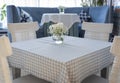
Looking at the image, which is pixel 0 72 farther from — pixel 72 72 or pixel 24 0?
pixel 24 0

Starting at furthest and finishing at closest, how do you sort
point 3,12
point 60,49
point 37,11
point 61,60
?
point 37,11, point 3,12, point 60,49, point 61,60

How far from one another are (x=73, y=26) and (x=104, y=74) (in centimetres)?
263

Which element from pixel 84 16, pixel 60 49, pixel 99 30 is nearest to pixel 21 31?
pixel 60 49

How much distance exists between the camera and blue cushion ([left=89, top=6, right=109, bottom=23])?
454 centimetres

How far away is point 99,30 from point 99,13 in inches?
106

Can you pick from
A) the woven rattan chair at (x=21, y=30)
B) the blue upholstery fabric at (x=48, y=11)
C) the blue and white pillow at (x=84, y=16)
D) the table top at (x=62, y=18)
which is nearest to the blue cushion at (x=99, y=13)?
the blue upholstery fabric at (x=48, y=11)

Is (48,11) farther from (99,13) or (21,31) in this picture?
(21,31)

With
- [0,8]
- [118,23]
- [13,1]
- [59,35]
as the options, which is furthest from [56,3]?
[59,35]

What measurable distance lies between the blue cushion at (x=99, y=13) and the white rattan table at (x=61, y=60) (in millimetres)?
2915

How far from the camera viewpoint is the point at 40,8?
5.24 m

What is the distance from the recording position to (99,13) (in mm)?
4832

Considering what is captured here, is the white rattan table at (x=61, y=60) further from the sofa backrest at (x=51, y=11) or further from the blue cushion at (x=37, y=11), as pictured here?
the blue cushion at (x=37, y=11)

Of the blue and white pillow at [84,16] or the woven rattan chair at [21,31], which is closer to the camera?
the woven rattan chair at [21,31]

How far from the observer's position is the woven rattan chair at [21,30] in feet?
7.29
